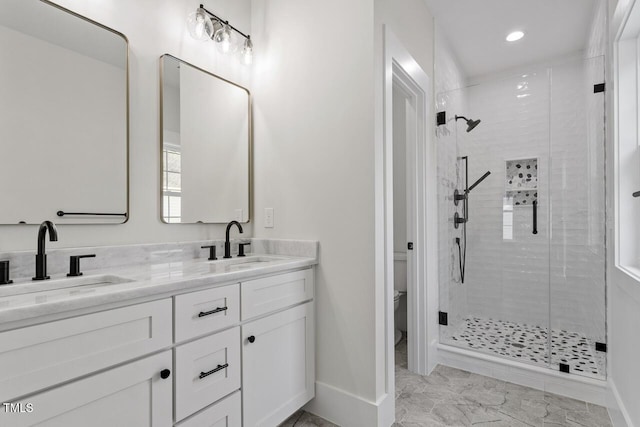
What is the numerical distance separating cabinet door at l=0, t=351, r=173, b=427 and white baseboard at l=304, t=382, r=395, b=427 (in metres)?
0.94

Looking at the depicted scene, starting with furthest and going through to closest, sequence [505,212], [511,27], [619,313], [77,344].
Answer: [505,212] < [511,27] < [619,313] < [77,344]

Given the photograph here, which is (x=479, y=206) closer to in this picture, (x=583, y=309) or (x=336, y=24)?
(x=583, y=309)

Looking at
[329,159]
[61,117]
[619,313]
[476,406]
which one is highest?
[61,117]

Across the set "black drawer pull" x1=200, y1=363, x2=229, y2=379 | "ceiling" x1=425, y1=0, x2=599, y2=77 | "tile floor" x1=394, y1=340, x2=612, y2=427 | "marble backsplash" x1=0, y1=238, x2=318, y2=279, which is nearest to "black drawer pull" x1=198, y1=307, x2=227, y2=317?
"black drawer pull" x1=200, y1=363, x2=229, y2=379

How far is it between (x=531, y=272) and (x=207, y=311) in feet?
10.4

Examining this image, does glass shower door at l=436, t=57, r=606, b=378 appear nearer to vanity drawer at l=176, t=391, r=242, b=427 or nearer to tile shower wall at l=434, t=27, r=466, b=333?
tile shower wall at l=434, t=27, r=466, b=333

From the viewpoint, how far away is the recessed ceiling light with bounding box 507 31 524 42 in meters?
2.97

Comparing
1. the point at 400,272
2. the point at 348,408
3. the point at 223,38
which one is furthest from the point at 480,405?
the point at 223,38

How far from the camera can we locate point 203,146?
79.0 inches

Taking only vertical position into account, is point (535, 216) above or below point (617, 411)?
above

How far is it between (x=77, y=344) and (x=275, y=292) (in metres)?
0.84

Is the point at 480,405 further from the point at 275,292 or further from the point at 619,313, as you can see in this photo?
the point at 275,292

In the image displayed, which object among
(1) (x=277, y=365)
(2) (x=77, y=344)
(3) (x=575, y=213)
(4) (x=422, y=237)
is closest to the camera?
(2) (x=77, y=344)

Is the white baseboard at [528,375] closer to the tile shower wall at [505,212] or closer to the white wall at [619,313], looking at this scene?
the white wall at [619,313]
